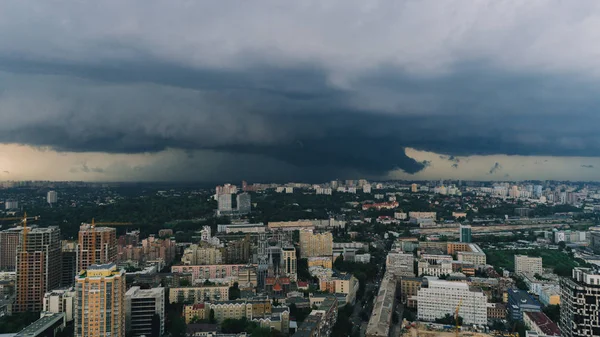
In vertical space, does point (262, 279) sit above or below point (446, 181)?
below

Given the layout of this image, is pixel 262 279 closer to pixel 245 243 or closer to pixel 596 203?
pixel 245 243

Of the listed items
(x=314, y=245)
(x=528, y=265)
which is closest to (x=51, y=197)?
(x=314, y=245)

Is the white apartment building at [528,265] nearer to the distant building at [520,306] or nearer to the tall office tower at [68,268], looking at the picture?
the distant building at [520,306]

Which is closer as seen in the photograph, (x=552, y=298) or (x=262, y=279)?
(x=552, y=298)

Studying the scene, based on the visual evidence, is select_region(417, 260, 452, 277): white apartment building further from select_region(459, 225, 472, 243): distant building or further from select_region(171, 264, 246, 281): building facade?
select_region(171, 264, 246, 281): building facade

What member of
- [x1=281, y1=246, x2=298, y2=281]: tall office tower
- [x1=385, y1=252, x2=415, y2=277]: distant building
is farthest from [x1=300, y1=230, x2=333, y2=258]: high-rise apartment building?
[x1=281, y1=246, x2=298, y2=281]: tall office tower

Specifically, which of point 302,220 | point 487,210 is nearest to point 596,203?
point 487,210
